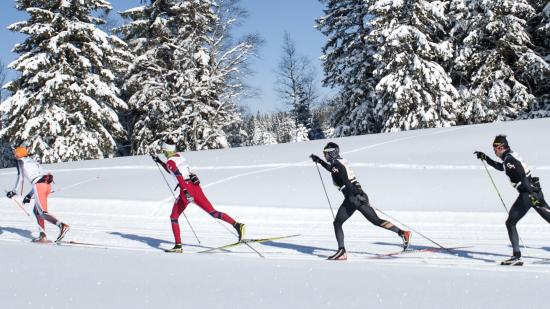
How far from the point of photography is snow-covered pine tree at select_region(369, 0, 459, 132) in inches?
969

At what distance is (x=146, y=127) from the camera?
98.3 feet

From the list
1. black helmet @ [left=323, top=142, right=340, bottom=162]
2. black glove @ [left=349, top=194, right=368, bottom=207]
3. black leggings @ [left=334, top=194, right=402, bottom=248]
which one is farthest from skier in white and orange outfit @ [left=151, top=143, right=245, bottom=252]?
black glove @ [left=349, top=194, right=368, bottom=207]

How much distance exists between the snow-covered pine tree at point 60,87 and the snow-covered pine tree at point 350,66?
11.7 m

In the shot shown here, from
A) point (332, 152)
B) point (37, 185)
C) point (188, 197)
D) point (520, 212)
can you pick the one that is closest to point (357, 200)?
point (332, 152)

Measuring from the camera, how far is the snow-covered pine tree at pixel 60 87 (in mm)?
24453

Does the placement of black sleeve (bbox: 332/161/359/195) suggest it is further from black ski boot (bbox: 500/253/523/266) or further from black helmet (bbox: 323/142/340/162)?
black ski boot (bbox: 500/253/523/266)

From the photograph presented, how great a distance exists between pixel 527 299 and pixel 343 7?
28.2 metres

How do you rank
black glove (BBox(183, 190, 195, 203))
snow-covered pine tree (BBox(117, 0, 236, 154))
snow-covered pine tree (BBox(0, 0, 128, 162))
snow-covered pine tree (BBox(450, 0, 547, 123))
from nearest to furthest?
black glove (BBox(183, 190, 195, 203))
snow-covered pine tree (BBox(0, 0, 128, 162))
snow-covered pine tree (BBox(450, 0, 547, 123))
snow-covered pine tree (BBox(117, 0, 236, 154))

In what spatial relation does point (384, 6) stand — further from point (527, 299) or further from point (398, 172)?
point (527, 299)

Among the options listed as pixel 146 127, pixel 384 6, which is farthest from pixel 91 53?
pixel 384 6

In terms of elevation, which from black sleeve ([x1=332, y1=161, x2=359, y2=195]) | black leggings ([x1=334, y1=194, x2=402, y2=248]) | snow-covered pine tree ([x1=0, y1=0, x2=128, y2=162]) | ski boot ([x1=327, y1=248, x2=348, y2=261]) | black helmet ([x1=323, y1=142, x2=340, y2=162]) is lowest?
ski boot ([x1=327, y1=248, x2=348, y2=261])

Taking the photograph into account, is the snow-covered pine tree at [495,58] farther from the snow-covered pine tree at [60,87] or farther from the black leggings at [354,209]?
the black leggings at [354,209]

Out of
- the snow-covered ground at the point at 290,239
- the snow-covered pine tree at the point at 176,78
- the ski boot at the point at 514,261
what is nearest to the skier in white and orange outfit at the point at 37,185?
the snow-covered ground at the point at 290,239

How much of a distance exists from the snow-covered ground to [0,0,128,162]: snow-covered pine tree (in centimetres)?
427
